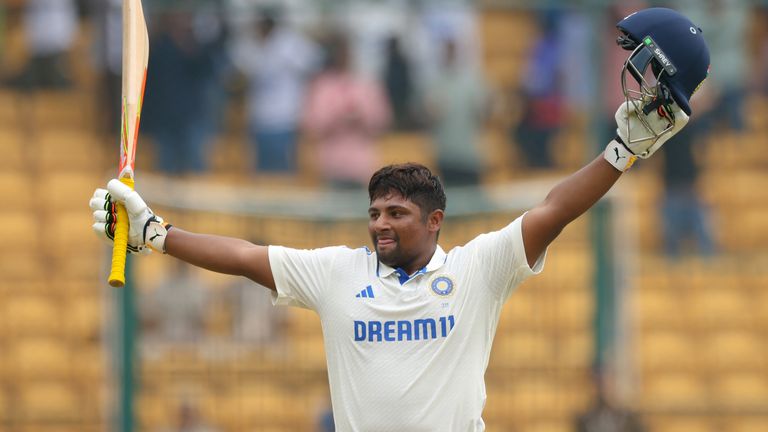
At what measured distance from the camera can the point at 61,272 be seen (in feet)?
42.2

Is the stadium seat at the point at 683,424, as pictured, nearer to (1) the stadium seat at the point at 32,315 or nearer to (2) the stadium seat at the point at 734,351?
(2) the stadium seat at the point at 734,351

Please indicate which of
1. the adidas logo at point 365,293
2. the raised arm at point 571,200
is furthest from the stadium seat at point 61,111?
the raised arm at point 571,200

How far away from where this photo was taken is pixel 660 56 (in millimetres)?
5730

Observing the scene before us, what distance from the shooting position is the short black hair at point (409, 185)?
597cm

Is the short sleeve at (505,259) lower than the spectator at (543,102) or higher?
lower

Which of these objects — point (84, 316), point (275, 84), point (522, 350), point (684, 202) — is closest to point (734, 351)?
point (684, 202)

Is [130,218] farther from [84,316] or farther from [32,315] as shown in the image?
[84,316]

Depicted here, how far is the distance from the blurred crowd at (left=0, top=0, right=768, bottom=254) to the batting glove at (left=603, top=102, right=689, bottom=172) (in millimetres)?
6655

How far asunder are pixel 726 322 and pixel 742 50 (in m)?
2.28

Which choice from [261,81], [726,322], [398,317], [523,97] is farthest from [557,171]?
[398,317]

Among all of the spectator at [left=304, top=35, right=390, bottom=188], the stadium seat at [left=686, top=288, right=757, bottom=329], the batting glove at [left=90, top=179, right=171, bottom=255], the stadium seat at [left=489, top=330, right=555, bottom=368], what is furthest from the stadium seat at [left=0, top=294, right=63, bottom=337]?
the batting glove at [left=90, top=179, right=171, bottom=255]

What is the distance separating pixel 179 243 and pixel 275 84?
24.0ft

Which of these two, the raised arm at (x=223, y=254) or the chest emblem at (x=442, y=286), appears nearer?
the chest emblem at (x=442, y=286)

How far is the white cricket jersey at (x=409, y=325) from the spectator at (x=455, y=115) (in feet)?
21.9
